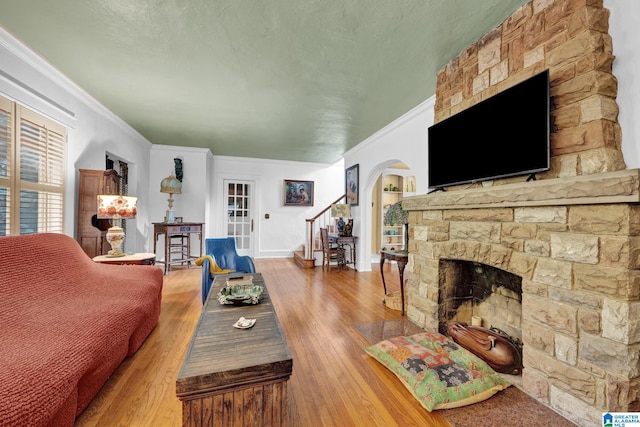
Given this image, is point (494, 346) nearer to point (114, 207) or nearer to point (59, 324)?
point (59, 324)

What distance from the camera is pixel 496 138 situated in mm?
1892

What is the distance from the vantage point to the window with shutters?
2157mm

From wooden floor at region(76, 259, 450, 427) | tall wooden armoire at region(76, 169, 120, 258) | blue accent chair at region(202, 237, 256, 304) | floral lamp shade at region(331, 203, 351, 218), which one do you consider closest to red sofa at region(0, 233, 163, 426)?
wooden floor at region(76, 259, 450, 427)

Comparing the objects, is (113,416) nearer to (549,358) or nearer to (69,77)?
(549,358)

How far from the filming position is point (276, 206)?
6.48 meters

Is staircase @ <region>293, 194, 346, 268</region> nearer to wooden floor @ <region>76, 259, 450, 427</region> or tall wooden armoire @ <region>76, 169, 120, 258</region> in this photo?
wooden floor @ <region>76, 259, 450, 427</region>

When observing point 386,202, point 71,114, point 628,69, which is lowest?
point 386,202

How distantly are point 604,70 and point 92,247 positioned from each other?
16.2ft

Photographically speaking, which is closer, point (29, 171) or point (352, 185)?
point (29, 171)

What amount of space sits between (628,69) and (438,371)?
6.72 feet

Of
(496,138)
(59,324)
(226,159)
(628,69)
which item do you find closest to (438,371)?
(496,138)

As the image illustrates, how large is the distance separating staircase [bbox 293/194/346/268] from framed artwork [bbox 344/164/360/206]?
249 millimetres

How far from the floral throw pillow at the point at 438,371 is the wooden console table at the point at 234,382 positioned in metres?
0.91

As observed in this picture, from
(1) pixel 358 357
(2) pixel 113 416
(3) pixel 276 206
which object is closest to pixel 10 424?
(2) pixel 113 416
